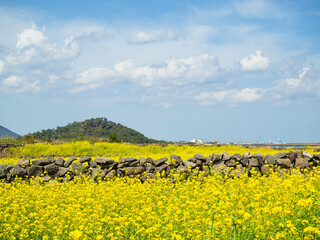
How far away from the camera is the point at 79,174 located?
14.0 metres

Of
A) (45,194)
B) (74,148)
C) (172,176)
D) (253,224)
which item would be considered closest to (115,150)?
(74,148)

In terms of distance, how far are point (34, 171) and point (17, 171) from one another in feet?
2.13

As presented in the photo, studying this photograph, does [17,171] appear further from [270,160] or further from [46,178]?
[270,160]

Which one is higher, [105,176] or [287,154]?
[287,154]

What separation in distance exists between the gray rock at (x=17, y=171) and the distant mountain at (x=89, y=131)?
3574 cm

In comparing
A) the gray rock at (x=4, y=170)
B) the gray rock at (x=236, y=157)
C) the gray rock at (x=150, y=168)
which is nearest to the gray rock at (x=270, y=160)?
the gray rock at (x=236, y=157)

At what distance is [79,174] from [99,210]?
24.2ft

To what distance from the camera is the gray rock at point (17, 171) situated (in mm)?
13906

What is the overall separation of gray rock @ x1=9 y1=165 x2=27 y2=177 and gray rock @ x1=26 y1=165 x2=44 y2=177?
0.63ft

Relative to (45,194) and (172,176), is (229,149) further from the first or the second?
(45,194)

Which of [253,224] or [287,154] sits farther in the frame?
[287,154]

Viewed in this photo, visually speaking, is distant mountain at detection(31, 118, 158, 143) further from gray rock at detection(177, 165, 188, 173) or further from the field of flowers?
the field of flowers

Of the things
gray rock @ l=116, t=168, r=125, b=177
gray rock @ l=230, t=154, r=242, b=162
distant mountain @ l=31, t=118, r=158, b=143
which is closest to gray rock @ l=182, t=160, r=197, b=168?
gray rock @ l=230, t=154, r=242, b=162

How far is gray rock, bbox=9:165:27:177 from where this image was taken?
1391 cm
